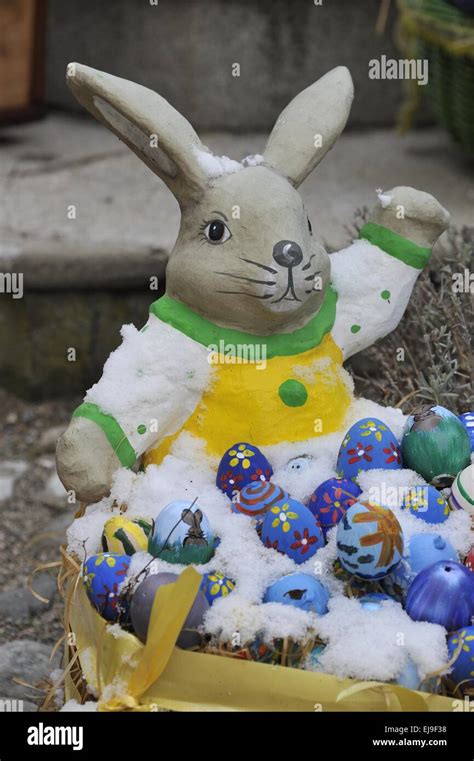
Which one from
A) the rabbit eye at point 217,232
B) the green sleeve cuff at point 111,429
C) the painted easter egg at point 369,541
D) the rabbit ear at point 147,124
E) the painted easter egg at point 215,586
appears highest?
the rabbit ear at point 147,124

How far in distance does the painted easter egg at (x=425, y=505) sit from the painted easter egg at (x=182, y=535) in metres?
0.31

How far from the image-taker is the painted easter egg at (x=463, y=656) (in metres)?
1.43

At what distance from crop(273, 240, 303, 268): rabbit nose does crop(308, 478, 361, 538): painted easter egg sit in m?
0.36

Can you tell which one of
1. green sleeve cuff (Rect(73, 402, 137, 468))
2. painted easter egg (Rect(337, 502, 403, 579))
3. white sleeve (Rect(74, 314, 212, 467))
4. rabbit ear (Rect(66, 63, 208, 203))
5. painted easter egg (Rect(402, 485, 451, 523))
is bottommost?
painted easter egg (Rect(337, 502, 403, 579))

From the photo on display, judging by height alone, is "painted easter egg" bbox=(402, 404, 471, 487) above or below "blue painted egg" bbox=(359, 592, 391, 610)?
above

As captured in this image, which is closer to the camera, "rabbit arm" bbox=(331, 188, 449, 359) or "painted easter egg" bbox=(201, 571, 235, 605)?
"painted easter egg" bbox=(201, 571, 235, 605)

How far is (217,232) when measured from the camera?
5.93ft

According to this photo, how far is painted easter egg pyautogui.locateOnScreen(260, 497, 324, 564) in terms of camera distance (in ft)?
5.26

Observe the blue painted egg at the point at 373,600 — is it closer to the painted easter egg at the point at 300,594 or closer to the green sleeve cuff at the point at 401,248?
the painted easter egg at the point at 300,594

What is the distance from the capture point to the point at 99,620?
153 cm

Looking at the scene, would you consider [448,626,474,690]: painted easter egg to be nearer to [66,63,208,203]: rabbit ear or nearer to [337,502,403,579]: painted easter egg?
[337,502,403,579]: painted easter egg

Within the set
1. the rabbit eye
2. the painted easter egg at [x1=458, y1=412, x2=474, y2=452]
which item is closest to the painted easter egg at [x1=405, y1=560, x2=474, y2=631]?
the painted easter egg at [x1=458, y1=412, x2=474, y2=452]

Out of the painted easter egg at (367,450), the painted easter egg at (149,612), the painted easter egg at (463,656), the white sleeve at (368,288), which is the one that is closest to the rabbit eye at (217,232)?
the white sleeve at (368,288)

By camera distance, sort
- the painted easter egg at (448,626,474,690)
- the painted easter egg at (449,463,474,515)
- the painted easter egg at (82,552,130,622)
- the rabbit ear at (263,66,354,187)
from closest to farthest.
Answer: the painted easter egg at (448,626,474,690) → the painted easter egg at (82,552,130,622) → the painted easter egg at (449,463,474,515) → the rabbit ear at (263,66,354,187)
